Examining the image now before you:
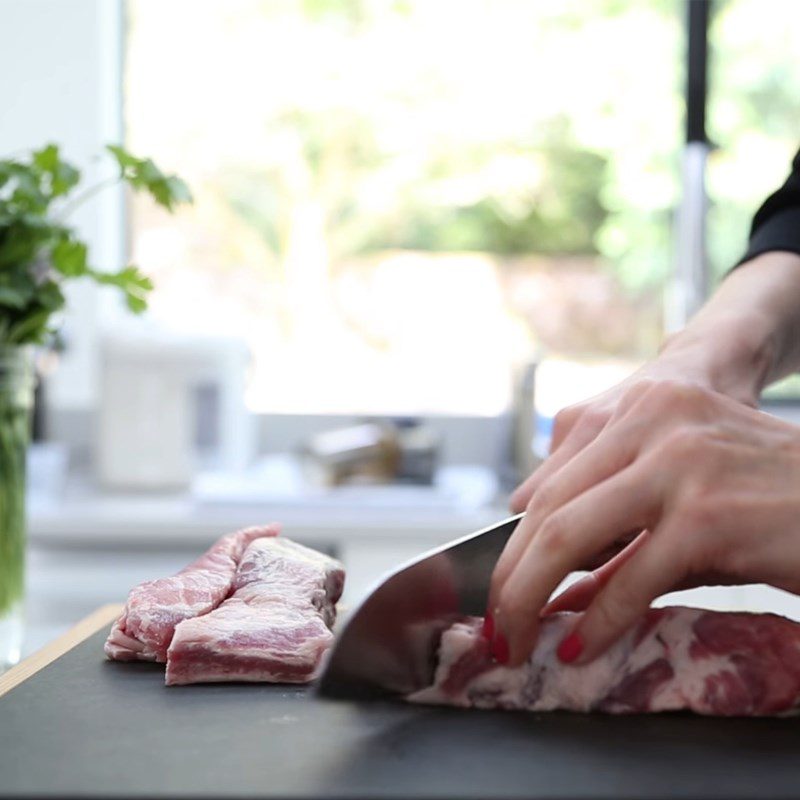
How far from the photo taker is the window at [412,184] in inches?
167

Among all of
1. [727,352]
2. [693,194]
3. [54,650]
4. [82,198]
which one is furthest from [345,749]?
[693,194]

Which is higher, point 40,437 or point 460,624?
point 460,624

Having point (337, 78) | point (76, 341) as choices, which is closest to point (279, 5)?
point (337, 78)

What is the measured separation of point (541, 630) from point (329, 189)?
408 cm

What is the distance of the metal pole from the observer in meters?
2.94

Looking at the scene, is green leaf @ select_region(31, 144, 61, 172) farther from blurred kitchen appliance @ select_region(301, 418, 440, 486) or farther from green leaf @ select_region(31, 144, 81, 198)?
blurred kitchen appliance @ select_region(301, 418, 440, 486)

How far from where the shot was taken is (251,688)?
2.90 ft

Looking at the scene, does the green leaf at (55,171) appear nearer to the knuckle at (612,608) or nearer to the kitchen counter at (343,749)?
the kitchen counter at (343,749)

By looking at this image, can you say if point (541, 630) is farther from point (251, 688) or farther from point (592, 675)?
point (251, 688)

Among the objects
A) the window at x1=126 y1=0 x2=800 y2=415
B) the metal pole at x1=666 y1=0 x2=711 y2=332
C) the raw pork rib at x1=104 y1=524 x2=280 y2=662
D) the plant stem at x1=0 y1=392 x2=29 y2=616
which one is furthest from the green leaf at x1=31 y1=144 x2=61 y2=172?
the window at x1=126 y1=0 x2=800 y2=415

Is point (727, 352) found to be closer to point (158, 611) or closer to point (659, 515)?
point (659, 515)

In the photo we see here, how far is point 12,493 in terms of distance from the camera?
122 centimetres

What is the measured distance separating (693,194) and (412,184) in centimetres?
205

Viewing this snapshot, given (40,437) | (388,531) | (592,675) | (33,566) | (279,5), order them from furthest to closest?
(279,5) → (40,437) → (33,566) → (388,531) → (592,675)
